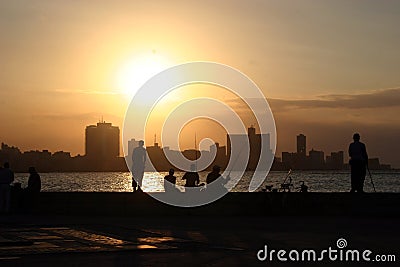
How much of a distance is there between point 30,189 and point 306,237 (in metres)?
12.0

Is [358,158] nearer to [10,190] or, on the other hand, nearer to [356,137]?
[356,137]

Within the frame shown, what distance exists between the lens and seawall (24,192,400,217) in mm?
23047

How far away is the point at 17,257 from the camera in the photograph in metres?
12.9

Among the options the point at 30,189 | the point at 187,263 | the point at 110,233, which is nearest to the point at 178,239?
the point at 110,233

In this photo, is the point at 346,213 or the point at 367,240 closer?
the point at 367,240

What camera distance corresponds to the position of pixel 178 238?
15961 mm

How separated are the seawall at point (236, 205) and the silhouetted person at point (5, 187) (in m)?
0.91

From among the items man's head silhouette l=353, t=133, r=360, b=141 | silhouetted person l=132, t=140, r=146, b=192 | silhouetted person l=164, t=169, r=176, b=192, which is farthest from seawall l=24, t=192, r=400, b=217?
man's head silhouette l=353, t=133, r=360, b=141

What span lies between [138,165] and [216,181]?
2559 millimetres

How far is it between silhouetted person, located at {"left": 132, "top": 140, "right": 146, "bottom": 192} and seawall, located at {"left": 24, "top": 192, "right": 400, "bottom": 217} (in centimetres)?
131

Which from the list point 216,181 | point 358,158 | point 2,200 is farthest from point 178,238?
point 2,200

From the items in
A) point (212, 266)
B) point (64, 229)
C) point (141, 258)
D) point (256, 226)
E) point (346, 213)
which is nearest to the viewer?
point (212, 266)

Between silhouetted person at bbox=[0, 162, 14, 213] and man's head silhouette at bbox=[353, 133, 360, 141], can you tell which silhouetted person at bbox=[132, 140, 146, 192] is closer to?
silhouetted person at bbox=[0, 162, 14, 213]

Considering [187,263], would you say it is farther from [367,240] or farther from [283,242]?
[367,240]
